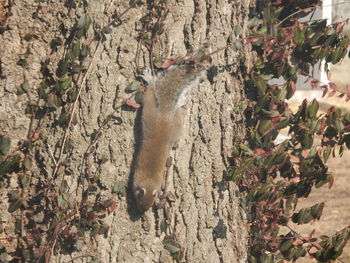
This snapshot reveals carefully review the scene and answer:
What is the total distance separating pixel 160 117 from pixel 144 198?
399mm

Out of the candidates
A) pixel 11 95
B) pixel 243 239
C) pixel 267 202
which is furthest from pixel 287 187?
pixel 11 95

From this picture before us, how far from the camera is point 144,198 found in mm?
2307

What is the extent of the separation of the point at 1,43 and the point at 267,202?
133 centimetres

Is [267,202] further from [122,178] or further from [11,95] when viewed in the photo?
[11,95]

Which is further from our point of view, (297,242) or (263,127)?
(297,242)

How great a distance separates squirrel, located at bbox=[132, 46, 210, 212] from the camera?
7.69 ft

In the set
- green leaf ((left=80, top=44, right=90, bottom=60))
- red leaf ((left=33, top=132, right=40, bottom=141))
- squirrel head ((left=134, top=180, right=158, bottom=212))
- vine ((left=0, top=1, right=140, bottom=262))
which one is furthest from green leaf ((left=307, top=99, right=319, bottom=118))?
red leaf ((left=33, top=132, right=40, bottom=141))

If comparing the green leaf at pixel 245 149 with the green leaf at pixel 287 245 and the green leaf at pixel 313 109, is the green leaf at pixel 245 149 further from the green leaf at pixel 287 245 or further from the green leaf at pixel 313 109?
the green leaf at pixel 287 245

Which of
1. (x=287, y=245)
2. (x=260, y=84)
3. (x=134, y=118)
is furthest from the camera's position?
(x=287, y=245)

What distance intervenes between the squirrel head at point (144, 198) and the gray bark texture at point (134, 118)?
43 mm

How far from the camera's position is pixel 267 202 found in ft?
8.78

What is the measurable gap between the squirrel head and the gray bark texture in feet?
0.14

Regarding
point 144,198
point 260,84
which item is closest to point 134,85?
point 144,198

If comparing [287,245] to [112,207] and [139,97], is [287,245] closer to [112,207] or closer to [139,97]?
[112,207]
